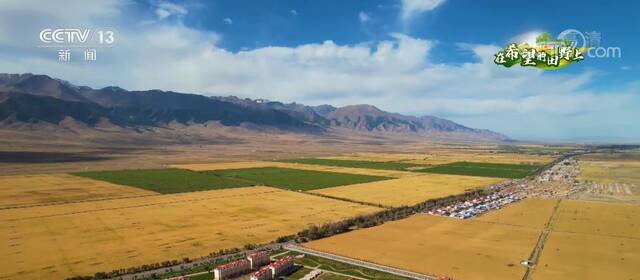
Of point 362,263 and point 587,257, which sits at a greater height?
point 587,257

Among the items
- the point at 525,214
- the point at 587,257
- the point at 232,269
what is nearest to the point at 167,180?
the point at 232,269

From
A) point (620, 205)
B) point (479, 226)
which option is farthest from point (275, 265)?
point (620, 205)

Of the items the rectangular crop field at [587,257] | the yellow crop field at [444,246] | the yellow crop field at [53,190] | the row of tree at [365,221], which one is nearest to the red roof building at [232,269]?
the yellow crop field at [444,246]

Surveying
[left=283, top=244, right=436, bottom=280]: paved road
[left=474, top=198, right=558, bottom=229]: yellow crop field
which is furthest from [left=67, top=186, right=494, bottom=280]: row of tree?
[left=474, top=198, right=558, bottom=229]: yellow crop field

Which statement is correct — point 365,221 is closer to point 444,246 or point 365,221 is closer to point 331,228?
point 331,228

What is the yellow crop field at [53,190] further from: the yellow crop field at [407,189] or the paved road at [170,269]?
the paved road at [170,269]

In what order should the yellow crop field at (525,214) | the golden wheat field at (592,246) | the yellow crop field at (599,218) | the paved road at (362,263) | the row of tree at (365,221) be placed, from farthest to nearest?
the yellow crop field at (525,214) < the yellow crop field at (599,218) < the row of tree at (365,221) < the golden wheat field at (592,246) < the paved road at (362,263)
